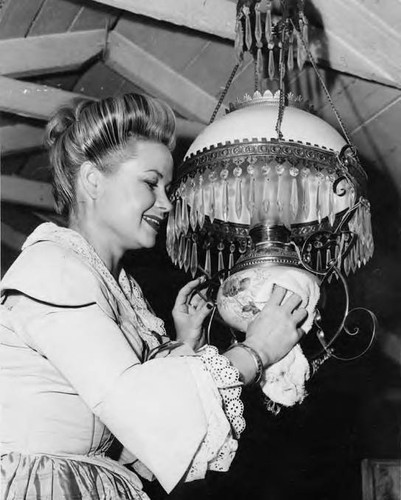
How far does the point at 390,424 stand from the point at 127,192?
6.74 feet

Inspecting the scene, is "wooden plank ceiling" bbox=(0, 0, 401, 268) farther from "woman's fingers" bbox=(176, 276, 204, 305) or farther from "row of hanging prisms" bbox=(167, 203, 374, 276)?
"woman's fingers" bbox=(176, 276, 204, 305)

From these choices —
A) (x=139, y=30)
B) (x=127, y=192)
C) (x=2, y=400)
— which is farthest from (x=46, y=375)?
(x=139, y=30)

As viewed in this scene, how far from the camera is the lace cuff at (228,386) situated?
110cm

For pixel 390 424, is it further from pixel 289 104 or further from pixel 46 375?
pixel 46 375

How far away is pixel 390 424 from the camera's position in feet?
10.0

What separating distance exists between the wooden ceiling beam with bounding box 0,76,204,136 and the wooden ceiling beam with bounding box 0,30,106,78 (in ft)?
0.18

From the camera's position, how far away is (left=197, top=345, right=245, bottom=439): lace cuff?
110 centimetres

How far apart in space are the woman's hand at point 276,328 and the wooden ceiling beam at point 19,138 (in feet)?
7.12

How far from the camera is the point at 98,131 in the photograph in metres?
1.44

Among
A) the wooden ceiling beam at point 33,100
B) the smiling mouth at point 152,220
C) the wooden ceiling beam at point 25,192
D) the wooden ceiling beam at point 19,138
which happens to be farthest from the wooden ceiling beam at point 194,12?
the wooden ceiling beam at point 25,192

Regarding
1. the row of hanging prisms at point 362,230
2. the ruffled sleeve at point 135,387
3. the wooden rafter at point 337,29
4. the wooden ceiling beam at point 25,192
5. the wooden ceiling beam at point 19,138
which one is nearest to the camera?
the ruffled sleeve at point 135,387

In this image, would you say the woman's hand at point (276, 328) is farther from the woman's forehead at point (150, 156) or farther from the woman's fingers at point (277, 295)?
the woman's forehead at point (150, 156)

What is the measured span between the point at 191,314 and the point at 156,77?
1468mm

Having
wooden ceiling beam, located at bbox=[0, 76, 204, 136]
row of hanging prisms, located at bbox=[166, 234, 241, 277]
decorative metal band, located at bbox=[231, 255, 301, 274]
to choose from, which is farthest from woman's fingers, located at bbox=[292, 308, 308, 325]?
wooden ceiling beam, located at bbox=[0, 76, 204, 136]
